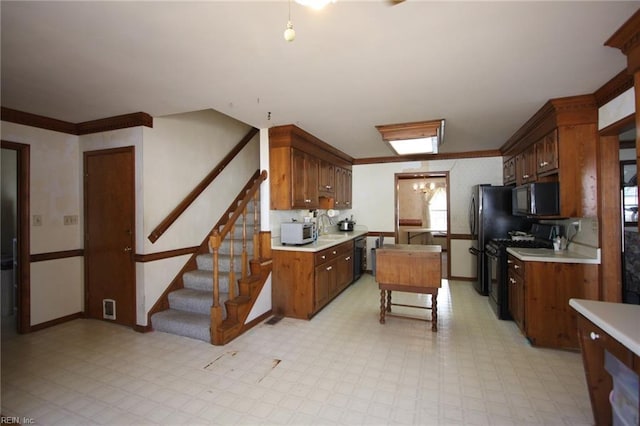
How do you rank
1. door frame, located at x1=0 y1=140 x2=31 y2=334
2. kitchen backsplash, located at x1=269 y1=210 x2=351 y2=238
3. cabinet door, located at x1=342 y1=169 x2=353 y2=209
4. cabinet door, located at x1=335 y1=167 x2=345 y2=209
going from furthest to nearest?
cabinet door, located at x1=342 y1=169 x2=353 y2=209
cabinet door, located at x1=335 y1=167 x2=345 y2=209
kitchen backsplash, located at x1=269 y1=210 x2=351 y2=238
door frame, located at x1=0 y1=140 x2=31 y2=334

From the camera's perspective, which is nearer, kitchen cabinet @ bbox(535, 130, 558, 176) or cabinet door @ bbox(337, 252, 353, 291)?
kitchen cabinet @ bbox(535, 130, 558, 176)

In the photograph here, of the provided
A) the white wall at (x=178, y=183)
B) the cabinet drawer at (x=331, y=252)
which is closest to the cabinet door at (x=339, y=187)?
the cabinet drawer at (x=331, y=252)

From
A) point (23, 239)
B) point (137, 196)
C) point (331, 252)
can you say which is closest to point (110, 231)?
point (137, 196)

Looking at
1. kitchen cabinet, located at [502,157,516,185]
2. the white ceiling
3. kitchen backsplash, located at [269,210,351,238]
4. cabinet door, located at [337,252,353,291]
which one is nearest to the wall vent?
kitchen backsplash, located at [269,210,351,238]

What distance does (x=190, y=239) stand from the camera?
3943 millimetres

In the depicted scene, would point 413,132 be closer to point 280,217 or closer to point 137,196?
point 280,217

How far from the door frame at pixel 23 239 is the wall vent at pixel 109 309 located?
673 millimetres

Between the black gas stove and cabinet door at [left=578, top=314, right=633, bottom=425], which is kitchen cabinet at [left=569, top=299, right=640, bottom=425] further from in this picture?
the black gas stove

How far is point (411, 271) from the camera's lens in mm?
3436

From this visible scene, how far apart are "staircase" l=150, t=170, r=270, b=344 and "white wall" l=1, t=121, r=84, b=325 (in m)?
1.25

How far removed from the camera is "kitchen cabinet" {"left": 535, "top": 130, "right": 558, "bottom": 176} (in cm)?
302

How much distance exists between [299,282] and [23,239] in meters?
3.08

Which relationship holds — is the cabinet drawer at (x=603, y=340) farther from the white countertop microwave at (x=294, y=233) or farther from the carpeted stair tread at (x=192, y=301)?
the carpeted stair tread at (x=192, y=301)

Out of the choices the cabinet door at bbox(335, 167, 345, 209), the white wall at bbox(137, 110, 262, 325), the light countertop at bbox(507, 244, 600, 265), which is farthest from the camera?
the cabinet door at bbox(335, 167, 345, 209)
